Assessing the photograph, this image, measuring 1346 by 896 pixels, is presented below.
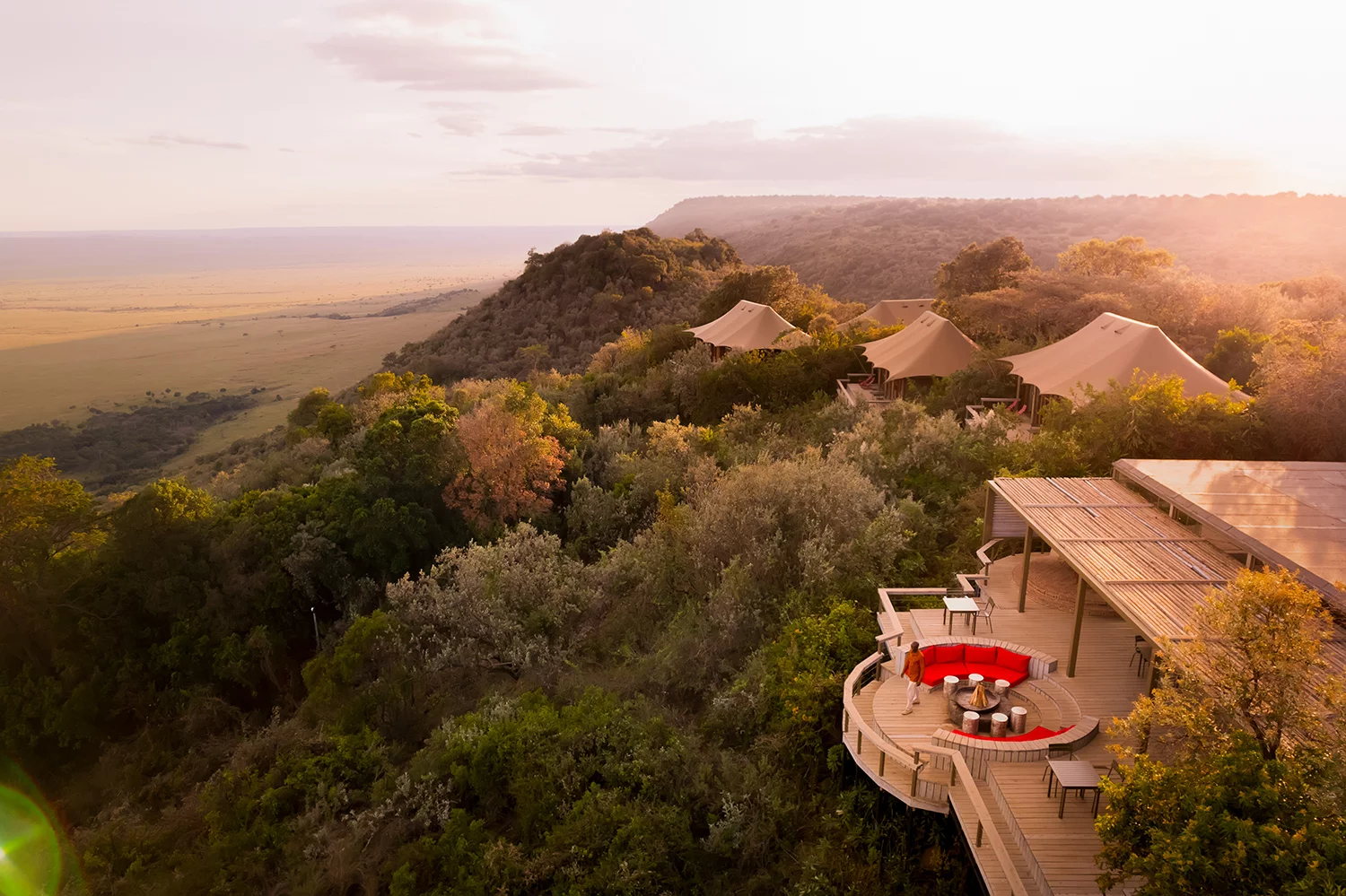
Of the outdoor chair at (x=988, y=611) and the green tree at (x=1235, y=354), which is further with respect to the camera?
the green tree at (x=1235, y=354)

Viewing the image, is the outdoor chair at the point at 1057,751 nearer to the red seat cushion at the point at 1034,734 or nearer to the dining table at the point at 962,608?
the red seat cushion at the point at 1034,734

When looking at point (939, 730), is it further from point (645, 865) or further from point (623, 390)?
point (623, 390)

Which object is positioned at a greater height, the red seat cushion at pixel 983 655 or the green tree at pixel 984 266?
the green tree at pixel 984 266

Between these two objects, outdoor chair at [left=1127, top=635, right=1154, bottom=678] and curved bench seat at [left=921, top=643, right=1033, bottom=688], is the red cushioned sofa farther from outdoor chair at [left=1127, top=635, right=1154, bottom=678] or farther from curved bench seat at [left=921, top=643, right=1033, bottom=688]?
outdoor chair at [left=1127, top=635, right=1154, bottom=678]

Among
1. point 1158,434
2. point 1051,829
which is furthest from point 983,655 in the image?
point 1158,434

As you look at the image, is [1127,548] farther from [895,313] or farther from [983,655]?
[895,313]

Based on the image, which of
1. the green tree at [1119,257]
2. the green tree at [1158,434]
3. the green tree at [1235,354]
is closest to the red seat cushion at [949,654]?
the green tree at [1158,434]

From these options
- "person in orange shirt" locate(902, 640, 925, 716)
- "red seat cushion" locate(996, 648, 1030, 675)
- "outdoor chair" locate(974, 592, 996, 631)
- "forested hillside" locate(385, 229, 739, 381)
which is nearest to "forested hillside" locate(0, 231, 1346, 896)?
"person in orange shirt" locate(902, 640, 925, 716)
